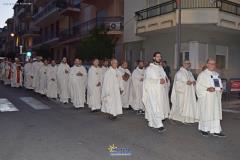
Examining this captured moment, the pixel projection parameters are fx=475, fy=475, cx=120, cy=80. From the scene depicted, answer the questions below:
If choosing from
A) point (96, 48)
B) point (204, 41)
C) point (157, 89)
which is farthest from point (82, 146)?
point (96, 48)

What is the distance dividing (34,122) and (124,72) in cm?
457

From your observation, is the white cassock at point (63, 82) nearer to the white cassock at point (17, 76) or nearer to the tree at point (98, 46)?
the white cassock at point (17, 76)

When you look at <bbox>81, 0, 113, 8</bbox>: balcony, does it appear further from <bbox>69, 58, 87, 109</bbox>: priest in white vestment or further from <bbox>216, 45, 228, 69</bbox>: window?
<bbox>69, 58, 87, 109</bbox>: priest in white vestment

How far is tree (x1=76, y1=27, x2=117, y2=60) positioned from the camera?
3022 centimetres

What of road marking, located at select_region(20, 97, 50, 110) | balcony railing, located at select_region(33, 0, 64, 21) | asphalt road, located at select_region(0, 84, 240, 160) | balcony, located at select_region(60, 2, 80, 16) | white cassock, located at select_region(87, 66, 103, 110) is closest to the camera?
asphalt road, located at select_region(0, 84, 240, 160)

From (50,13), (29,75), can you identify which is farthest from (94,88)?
(50,13)

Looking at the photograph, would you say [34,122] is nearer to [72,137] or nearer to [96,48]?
[72,137]

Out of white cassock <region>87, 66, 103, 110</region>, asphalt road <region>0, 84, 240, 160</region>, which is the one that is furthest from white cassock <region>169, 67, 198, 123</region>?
white cassock <region>87, 66, 103, 110</region>

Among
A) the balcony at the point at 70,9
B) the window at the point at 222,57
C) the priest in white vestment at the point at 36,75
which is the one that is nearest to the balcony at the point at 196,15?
the window at the point at 222,57

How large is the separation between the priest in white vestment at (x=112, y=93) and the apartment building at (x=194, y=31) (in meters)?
7.38

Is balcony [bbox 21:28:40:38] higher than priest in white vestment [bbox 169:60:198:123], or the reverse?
balcony [bbox 21:28:40:38]

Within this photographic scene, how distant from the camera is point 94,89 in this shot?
1636 cm

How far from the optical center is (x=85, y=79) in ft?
58.9

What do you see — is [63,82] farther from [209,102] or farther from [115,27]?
[115,27]
